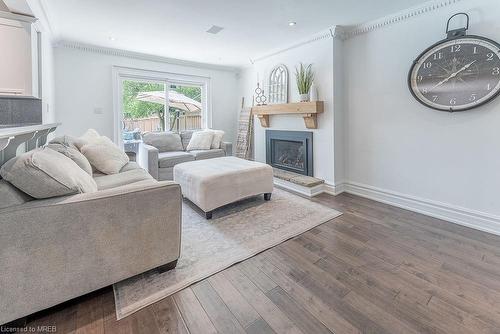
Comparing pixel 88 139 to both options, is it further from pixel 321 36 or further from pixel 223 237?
pixel 321 36

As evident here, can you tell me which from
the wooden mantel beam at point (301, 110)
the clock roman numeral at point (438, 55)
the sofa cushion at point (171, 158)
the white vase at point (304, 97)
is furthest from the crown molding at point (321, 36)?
the sofa cushion at point (171, 158)

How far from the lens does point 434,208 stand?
9.21 feet

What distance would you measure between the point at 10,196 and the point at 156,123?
4157 mm

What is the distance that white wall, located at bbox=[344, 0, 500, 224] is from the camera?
2418mm

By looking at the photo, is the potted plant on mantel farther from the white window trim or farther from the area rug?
the white window trim

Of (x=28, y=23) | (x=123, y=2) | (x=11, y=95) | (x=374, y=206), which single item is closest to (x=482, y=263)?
(x=374, y=206)

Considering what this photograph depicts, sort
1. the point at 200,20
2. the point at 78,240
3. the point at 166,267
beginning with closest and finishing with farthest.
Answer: the point at 78,240, the point at 166,267, the point at 200,20

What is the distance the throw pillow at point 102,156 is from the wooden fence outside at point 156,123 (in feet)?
6.58

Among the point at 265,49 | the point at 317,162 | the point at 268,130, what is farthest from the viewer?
the point at 268,130

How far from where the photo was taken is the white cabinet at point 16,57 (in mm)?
2404

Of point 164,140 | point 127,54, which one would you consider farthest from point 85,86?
point 164,140

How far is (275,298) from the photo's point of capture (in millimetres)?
1533

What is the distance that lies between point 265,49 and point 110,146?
3.01 m

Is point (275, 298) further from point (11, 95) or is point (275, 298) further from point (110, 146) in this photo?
point (11, 95)
